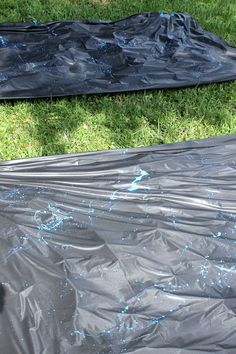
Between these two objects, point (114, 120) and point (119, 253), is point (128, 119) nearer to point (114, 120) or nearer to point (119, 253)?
point (114, 120)

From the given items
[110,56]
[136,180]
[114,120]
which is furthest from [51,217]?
[110,56]

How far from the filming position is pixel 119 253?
5.42ft

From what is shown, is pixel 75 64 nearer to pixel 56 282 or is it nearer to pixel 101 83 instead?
pixel 101 83

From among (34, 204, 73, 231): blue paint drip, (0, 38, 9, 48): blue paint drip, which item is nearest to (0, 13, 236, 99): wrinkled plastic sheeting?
(0, 38, 9, 48): blue paint drip

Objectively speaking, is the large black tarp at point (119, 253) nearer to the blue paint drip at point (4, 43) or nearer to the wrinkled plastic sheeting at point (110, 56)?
the wrinkled plastic sheeting at point (110, 56)

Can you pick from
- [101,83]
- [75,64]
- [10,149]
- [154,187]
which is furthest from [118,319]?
[75,64]

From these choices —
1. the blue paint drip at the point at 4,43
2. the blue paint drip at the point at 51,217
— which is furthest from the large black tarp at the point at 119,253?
the blue paint drip at the point at 4,43

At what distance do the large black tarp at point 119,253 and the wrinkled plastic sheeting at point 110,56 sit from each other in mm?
655

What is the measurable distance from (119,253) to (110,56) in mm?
1581

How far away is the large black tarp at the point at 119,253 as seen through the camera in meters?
1.43

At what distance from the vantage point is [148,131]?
8.19ft

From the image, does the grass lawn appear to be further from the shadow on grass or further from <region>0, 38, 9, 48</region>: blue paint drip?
<region>0, 38, 9, 48</region>: blue paint drip

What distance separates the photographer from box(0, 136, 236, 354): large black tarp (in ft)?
4.69

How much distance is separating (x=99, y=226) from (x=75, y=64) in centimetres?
132
